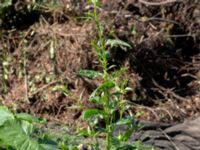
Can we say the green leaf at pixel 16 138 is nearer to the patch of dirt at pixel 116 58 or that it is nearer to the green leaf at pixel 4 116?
the green leaf at pixel 4 116

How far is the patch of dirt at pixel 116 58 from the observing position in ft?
19.9

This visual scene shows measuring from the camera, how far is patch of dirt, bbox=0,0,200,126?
6.07 metres

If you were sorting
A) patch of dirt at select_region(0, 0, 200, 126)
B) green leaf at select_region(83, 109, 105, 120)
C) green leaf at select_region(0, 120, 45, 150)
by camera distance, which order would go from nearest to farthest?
green leaf at select_region(0, 120, 45, 150)
green leaf at select_region(83, 109, 105, 120)
patch of dirt at select_region(0, 0, 200, 126)

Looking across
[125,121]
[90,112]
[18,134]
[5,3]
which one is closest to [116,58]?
[5,3]

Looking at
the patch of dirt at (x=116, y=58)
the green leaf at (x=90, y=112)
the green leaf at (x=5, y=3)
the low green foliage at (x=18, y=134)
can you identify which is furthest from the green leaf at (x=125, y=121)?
the green leaf at (x=5, y=3)

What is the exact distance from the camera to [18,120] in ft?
9.21

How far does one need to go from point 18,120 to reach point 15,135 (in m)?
0.11

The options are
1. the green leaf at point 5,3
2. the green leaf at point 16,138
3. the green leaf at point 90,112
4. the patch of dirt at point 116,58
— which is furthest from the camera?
the green leaf at point 5,3

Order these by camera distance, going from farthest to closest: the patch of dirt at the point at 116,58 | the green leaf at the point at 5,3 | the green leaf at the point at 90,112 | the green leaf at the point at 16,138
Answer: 1. the green leaf at the point at 5,3
2. the patch of dirt at the point at 116,58
3. the green leaf at the point at 90,112
4. the green leaf at the point at 16,138

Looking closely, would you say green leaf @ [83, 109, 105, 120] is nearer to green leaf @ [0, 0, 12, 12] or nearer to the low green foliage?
the low green foliage

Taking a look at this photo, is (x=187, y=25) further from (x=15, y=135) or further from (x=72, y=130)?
(x=15, y=135)

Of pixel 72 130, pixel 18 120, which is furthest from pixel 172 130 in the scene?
pixel 18 120

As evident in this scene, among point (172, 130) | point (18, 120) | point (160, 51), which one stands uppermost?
point (18, 120)

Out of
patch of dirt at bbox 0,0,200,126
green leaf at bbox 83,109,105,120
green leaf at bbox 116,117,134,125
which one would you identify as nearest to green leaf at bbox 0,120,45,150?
→ green leaf at bbox 83,109,105,120
